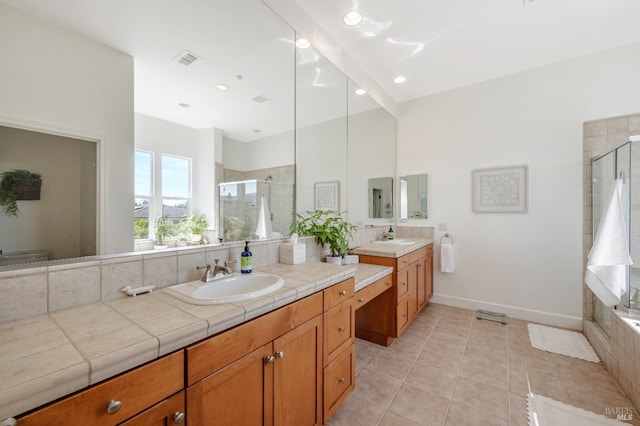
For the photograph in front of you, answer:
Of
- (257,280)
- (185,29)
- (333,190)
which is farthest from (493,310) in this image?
(185,29)

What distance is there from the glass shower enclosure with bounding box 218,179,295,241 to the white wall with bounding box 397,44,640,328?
2.37 metres

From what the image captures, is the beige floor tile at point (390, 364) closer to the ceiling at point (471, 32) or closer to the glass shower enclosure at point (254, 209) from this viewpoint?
the glass shower enclosure at point (254, 209)

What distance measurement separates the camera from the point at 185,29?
138cm

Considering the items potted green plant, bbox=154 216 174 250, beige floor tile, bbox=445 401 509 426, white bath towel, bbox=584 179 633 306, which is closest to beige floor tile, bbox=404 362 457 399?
beige floor tile, bbox=445 401 509 426

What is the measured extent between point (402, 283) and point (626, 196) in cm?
200

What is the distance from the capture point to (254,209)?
184 centimetres

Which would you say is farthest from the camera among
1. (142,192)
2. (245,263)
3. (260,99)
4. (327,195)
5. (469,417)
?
(327,195)

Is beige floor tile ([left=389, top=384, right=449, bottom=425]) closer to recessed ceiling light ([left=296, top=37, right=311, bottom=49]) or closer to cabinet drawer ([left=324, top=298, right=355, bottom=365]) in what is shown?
cabinet drawer ([left=324, top=298, right=355, bottom=365])

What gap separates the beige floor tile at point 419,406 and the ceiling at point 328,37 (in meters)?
2.11

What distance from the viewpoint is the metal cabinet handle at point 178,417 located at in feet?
2.51

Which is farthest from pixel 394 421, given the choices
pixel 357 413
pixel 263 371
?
pixel 263 371

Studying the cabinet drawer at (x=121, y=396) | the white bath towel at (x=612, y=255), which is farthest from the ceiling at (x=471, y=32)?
the cabinet drawer at (x=121, y=396)

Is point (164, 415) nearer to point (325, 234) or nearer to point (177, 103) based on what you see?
point (177, 103)

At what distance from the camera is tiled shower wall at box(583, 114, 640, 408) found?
1702 mm
